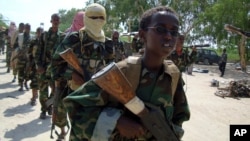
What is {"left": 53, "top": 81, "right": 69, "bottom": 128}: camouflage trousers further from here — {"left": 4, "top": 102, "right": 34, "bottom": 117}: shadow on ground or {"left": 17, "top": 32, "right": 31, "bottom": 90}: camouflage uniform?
{"left": 17, "top": 32, "right": 31, "bottom": 90}: camouflage uniform

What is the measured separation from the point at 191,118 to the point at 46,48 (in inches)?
123

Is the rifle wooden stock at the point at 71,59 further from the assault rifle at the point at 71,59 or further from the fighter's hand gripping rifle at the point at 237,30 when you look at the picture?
the fighter's hand gripping rifle at the point at 237,30

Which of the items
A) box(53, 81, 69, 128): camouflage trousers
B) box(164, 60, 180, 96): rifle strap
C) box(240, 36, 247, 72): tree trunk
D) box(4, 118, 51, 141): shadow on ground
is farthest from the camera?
box(240, 36, 247, 72): tree trunk

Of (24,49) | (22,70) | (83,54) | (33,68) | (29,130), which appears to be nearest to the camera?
(83,54)

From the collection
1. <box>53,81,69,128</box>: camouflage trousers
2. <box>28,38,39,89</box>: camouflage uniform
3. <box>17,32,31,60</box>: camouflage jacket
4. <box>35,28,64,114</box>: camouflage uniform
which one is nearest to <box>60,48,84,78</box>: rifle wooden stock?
<box>53,81,69,128</box>: camouflage trousers

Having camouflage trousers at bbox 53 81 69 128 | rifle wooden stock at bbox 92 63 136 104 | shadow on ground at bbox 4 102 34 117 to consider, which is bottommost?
shadow on ground at bbox 4 102 34 117

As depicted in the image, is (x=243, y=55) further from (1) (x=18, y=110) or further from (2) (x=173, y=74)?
(2) (x=173, y=74)

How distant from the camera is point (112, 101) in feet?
5.69

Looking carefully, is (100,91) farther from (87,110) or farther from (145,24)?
(145,24)

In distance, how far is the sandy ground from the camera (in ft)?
17.2

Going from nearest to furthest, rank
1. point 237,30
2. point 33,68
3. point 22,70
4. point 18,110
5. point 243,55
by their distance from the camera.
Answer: point 237,30 → point 18,110 → point 33,68 → point 22,70 → point 243,55

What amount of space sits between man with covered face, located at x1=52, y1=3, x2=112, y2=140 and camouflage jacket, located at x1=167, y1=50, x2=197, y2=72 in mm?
2980

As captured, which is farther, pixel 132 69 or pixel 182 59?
pixel 182 59

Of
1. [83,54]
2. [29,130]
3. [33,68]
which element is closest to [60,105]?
[83,54]
